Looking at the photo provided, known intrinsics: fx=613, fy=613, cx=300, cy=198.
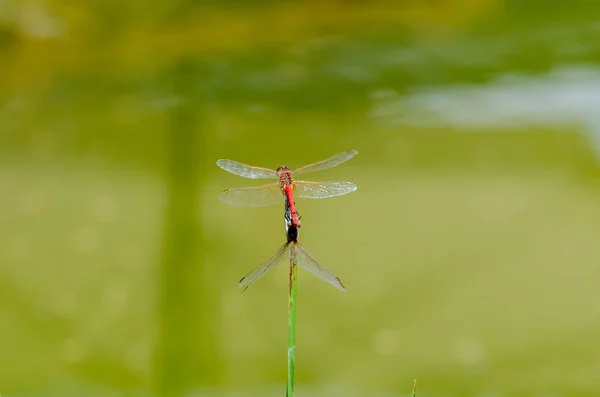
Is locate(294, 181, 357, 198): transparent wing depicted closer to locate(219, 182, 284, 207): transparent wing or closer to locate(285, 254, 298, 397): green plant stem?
locate(219, 182, 284, 207): transparent wing

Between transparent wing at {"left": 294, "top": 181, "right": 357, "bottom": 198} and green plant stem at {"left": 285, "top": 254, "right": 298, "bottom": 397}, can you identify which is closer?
green plant stem at {"left": 285, "top": 254, "right": 298, "bottom": 397}

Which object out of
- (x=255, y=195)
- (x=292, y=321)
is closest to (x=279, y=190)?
(x=255, y=195)

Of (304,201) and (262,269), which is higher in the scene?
(304,201)

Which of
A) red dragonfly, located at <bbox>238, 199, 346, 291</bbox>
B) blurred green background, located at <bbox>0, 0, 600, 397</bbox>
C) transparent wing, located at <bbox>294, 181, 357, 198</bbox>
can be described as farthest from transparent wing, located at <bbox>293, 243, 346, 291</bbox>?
blurred green background, located at <bbox>0, 0, 600, 397</bbox>

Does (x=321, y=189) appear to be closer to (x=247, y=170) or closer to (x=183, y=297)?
(x=247, y=170)

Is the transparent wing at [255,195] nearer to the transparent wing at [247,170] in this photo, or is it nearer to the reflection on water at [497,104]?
the transparent wing at [247,170]

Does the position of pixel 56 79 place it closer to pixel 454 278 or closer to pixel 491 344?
pixel 454 278

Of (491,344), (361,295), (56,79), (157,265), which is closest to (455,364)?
(491,344)
